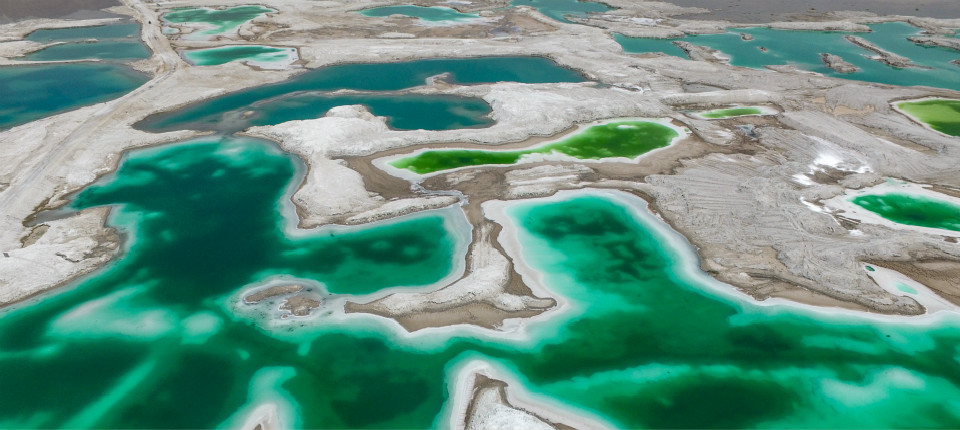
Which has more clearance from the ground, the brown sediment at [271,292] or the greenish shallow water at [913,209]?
the greenish shallow water at [913,209]

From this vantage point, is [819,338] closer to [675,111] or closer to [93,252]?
[675,111]

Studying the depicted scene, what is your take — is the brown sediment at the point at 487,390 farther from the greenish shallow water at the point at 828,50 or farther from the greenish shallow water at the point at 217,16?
the greenish shallow water at the point at 217,16

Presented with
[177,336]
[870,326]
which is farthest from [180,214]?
[870,326]

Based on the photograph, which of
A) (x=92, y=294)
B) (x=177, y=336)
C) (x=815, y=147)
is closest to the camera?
(x=177, y=336)

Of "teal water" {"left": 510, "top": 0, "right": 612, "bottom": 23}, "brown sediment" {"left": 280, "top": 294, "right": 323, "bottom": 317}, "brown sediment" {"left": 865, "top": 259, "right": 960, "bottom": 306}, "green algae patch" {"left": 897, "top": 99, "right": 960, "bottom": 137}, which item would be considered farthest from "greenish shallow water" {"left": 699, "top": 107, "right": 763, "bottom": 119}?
"teal water" {"left": 510, "top": 0, "right": 612, "bottom": 23}

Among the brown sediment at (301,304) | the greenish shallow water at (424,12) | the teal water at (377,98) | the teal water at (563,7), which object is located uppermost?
the teal water at (563,7)

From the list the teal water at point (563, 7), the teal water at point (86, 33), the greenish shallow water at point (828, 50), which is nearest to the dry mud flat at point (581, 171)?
the greenish shallow water at point (828, 50)
